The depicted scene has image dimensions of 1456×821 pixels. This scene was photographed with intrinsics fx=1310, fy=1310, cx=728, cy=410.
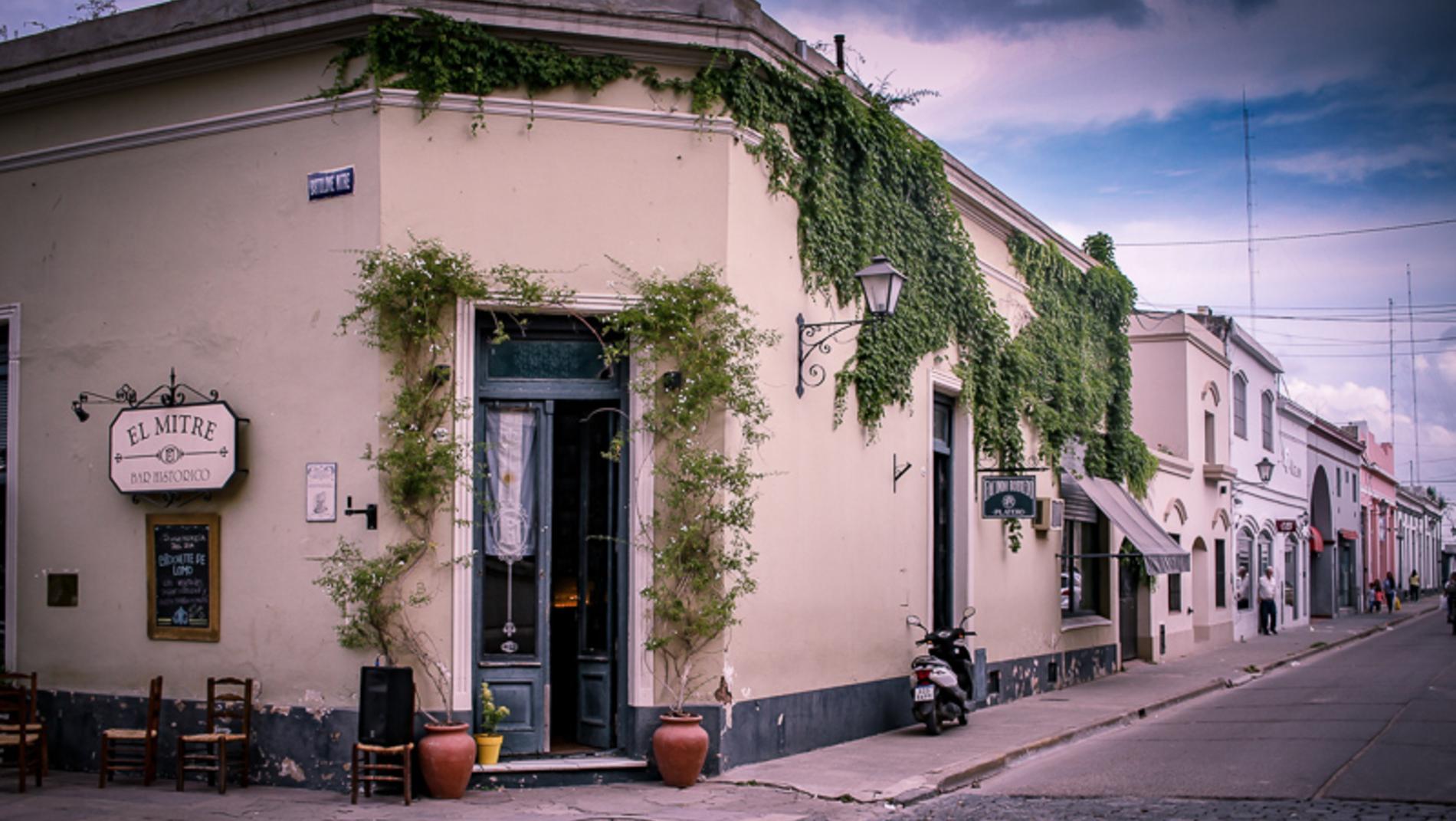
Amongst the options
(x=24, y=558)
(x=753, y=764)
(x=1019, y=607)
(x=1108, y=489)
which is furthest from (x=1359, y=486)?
(x=24, y=558)

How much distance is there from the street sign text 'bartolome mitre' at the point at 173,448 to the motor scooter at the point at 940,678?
278 inches

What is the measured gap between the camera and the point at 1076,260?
20625 mm

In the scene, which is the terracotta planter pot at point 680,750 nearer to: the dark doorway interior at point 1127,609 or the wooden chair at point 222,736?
the wooden chair at point 222,736

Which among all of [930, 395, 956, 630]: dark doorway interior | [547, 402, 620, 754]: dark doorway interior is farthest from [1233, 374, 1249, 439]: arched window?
[547, 402, 620, 754]: dark doorway interior

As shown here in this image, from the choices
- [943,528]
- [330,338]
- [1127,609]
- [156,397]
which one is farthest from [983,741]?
[1127,609]

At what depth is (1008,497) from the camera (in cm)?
1586

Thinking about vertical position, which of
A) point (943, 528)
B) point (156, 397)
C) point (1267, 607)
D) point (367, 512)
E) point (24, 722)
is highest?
point (156, 397)

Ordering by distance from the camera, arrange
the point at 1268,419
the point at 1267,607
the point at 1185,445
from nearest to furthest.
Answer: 1. the point at 1185,445
2. the point at 1267,607
3. the point at 1268,419

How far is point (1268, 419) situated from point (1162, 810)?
29112mm

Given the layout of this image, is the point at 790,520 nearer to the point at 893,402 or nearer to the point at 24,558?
the point at 893,402

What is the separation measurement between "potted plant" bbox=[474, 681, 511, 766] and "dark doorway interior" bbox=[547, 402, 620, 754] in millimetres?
558

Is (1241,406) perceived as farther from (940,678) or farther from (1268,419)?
(940,678)

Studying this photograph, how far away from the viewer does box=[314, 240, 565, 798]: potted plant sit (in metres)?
10.3

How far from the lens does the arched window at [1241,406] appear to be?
31798 millimetres
